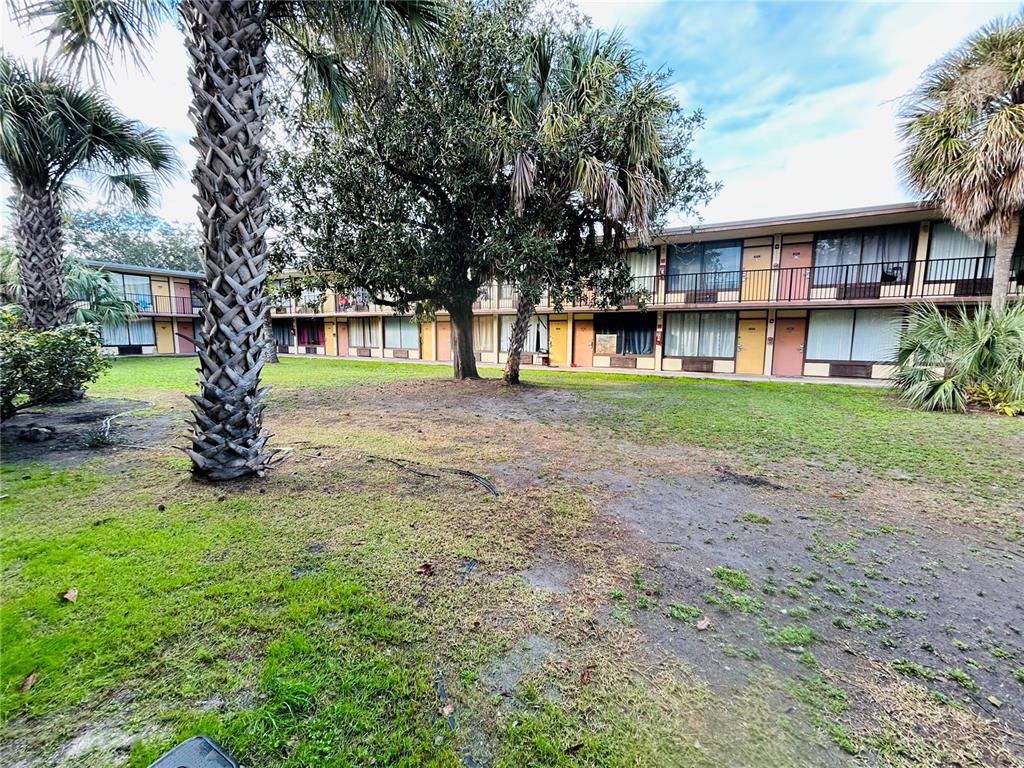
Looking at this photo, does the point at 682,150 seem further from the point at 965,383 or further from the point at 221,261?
the point at 221,261

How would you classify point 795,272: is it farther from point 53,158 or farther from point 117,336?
point 117,336

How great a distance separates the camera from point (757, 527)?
360 cm

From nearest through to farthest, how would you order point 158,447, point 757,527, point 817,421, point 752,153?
point 757,527 → point 158,447 → point 817,421 → point 752,153

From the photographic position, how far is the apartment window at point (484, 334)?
79.9 ft

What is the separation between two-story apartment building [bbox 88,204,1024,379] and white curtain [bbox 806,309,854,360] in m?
0.04

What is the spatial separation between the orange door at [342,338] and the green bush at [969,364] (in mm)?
28616

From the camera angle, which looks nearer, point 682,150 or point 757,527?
point 757,527

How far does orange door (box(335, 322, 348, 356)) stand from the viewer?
30.1 metres

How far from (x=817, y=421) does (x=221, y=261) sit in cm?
923

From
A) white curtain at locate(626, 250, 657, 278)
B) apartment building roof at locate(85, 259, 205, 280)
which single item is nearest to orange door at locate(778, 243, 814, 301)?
white curtain at locate(626, 250, 657, 278)

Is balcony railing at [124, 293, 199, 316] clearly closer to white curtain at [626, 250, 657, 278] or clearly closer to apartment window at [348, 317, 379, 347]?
apartment window at [348, 317, 379, 347]

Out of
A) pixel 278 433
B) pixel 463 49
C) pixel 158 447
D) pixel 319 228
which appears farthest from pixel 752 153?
pixel 158 447

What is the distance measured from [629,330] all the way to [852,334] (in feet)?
27.4

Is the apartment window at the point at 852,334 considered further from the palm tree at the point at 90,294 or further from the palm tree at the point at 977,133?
the palm tree at the point at 90,294
